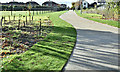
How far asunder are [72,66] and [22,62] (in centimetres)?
149

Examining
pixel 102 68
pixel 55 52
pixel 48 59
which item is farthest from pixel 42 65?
pixel 102 68

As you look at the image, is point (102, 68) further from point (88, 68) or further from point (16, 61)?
point (16, 61)

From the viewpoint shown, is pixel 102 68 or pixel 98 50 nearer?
pixel 102 68

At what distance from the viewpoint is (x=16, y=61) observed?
4137mm

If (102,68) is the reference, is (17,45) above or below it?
above

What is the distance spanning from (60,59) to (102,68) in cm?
132

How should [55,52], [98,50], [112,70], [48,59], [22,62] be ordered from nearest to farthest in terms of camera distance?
[112,70] < [22,62] < [48,59] < [55,52] < [98,50]

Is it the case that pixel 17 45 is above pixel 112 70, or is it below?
above

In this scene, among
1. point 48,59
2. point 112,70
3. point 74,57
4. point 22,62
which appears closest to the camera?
point 112,70

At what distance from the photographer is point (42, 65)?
154 inches

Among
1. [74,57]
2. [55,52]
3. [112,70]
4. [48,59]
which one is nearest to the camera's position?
[112,70]

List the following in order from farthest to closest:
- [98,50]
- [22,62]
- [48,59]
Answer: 1. [98,50]
2. [48,59]
3. [22,62]

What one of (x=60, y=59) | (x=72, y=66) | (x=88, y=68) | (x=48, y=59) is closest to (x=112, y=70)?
(x=88, y=68)

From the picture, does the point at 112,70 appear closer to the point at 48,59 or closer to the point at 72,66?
the point at 72,66
